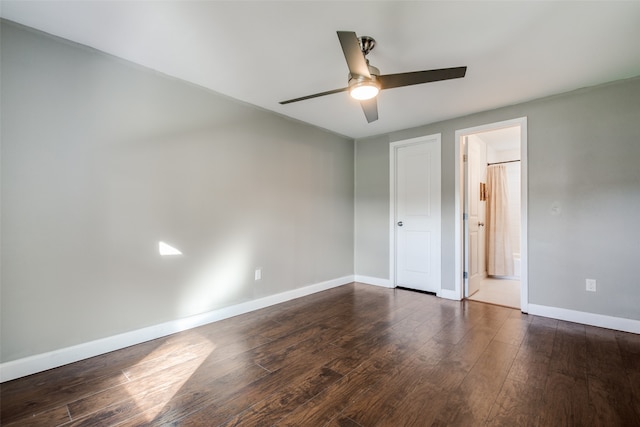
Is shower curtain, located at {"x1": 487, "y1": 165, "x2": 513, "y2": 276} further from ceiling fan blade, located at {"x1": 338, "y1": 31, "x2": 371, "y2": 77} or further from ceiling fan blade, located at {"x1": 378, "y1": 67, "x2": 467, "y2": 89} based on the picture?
ceiling fan blade, located at {"x1": 338, "y1": 31, "x2": 371, "y2": 77}

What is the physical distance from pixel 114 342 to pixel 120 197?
115 cm

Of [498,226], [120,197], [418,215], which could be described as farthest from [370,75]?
[498,226]

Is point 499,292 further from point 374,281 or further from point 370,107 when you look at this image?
point 370,107

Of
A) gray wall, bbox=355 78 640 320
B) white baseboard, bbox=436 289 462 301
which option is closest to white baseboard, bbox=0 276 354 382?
white baseboard, bbox=436 289 462 301

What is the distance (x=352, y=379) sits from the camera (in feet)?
5.92

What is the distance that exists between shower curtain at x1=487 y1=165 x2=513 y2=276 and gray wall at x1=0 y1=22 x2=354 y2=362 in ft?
12.6

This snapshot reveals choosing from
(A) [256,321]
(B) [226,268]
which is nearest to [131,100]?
(B) [226,268]

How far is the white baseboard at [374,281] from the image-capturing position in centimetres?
420

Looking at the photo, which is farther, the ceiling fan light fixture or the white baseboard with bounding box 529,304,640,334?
the white baseboard with bounding box 529,304,640,334

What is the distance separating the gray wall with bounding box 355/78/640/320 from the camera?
257 centimetres

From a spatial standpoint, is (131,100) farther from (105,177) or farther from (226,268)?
(226,268)

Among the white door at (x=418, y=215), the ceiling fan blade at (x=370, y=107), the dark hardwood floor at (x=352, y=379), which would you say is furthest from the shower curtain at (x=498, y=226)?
the ceiling fan blade at (x=370, y=107)

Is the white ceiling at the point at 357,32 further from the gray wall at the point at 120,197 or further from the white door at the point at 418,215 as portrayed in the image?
the white door at the point at 418,215

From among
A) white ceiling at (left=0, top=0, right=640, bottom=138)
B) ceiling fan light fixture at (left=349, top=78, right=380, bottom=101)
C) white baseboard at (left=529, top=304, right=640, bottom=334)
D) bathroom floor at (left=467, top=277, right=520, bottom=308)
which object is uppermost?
white ceiling at (left=0, top=0, right=640, bottom=138)
